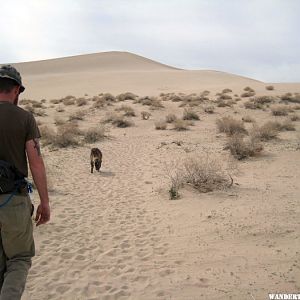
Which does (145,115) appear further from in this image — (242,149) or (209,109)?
(242,149)

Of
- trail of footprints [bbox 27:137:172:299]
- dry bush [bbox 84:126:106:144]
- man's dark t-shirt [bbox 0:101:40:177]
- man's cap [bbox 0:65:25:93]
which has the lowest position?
trail of footprints [bbox 27:137:172:299]

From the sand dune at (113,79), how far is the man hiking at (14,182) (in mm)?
34640

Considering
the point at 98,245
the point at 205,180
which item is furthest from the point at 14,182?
the point at 205,180

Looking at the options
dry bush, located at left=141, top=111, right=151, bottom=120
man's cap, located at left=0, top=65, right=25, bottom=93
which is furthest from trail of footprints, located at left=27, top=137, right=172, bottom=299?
dry bush, located at left=141, top=111, right=151, bottom=120

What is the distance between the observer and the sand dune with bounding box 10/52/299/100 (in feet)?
142

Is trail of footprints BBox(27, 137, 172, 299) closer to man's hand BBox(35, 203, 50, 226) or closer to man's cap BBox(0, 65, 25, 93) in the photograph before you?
man's hand BBox(35, 203, 50, 226)

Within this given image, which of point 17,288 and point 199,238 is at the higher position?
point 17,288

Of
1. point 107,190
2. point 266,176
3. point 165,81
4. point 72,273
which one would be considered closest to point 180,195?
point 107,190

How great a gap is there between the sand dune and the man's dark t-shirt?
34666 millimetres

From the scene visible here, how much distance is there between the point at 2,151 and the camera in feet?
11.0

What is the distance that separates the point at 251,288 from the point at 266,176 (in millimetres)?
5363

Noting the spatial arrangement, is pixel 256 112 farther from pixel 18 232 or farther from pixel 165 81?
pixel 165 81

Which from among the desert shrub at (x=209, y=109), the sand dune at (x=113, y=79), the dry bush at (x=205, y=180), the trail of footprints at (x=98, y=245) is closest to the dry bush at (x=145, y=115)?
the desert shrub at (x=209, y=109)

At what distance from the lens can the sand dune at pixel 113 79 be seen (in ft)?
142
